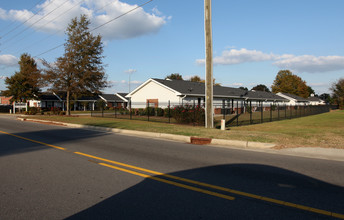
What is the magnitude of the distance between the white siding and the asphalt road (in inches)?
872

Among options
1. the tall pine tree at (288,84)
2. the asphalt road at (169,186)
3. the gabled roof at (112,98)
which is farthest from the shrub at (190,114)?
the tall pine tree at (288,84)

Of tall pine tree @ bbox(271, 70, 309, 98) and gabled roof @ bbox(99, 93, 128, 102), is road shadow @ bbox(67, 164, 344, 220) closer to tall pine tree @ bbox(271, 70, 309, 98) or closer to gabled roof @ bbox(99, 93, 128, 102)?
gabled roof @ bbox(99, 93, 128, 102)

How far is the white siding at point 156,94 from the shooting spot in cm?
3038

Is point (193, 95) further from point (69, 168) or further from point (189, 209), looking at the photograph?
point (189, 209)

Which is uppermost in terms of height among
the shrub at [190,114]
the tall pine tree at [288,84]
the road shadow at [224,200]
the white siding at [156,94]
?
the tall pine tree at [288,84]

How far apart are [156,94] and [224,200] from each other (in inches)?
1137

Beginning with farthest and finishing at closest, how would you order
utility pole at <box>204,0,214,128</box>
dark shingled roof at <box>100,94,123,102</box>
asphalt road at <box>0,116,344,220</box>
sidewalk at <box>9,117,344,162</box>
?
dark shingled roof at <box>100,94,123,102</box>, utility pole at <box>204,0,214,128</box>, sidewalk at <box>9,117,344,162</box>, asphalt road at <box>0,116,344,220</box>

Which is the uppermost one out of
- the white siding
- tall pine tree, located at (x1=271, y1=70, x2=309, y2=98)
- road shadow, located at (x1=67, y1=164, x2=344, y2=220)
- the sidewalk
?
tall pine tree, located at (x1=271, y1=70, x2=309, y2=98)

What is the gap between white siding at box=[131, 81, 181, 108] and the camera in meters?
30.4

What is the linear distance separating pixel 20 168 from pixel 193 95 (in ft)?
82.1

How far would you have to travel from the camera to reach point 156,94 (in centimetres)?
3259

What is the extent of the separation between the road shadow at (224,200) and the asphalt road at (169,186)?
14 mm

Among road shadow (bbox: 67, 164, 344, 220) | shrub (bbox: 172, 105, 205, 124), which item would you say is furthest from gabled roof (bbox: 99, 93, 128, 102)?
road shadow (bbox: 67, 164, 344, 220)

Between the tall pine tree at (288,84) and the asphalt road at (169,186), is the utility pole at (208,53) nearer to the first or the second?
the asphalt road at (169,186)
